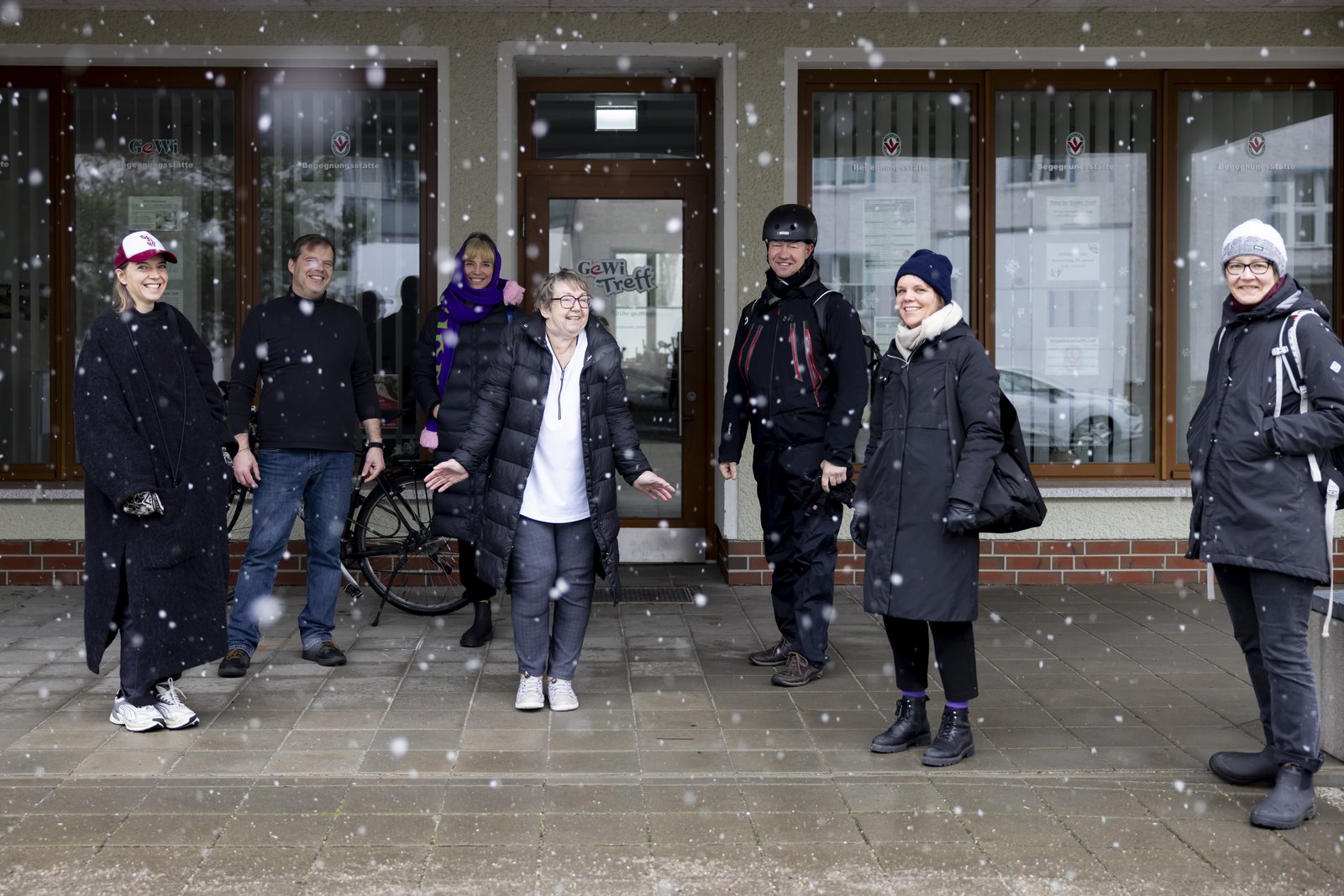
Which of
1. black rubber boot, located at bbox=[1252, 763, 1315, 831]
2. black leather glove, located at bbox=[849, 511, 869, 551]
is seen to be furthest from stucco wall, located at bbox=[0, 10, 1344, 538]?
black rubber boot, located at bbox=[1252, 763, 1315, 831]

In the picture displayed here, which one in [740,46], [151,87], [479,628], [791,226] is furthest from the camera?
[151,87]

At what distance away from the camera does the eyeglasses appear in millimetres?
4555

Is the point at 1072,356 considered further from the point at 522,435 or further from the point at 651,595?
the point at 522,435

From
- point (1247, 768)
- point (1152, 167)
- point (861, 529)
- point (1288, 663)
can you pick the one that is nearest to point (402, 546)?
point (861, 529)

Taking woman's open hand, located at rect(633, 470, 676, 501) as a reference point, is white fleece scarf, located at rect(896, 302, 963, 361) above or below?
above

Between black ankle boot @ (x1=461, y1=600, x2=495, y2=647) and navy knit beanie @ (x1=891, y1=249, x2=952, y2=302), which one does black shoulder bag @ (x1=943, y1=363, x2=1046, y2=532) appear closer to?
navy knit beanie @ (x1=891, y1=249, x2=952, y2=302)

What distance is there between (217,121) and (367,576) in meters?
3.14

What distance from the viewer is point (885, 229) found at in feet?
29.9

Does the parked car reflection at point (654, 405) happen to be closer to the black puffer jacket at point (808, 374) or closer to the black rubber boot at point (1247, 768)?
the black puffer jacket at point (808, 374)

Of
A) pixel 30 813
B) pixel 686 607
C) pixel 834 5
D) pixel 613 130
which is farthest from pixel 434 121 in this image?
pixel 30 813

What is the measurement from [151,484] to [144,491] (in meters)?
0.05

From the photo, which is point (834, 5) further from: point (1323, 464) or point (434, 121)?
point (1323, 464)

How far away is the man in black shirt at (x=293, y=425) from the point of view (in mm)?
6402

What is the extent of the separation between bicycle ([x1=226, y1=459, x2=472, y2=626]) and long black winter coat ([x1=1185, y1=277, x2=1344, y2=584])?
14.2ft
